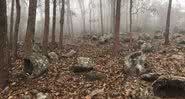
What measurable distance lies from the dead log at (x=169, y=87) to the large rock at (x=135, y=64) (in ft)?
4.77

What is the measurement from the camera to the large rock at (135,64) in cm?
1037

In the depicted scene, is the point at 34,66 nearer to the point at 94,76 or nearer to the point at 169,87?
the point at 94,76

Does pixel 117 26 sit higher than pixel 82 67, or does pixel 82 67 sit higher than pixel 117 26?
pixel 117 26

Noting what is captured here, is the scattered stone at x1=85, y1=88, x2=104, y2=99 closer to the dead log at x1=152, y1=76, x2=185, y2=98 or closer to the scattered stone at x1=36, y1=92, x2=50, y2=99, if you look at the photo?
the scattered stone at x1=36, y1=92, x2=50, y2=99

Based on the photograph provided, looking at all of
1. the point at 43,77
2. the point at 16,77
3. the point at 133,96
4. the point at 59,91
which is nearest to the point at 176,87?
the point at 133,96

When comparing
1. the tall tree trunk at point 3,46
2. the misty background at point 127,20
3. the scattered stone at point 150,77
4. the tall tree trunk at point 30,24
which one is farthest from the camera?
the misty background at point 127,20

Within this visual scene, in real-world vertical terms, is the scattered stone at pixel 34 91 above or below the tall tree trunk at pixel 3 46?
below

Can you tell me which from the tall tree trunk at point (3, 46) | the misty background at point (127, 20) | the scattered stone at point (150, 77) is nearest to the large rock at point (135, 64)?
the scattered stone at point (150, 77)

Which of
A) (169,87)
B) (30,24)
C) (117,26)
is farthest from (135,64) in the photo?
(30,24)

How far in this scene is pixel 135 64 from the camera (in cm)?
1062

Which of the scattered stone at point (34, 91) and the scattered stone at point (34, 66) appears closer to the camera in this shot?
the scattered stone at point (34, 91)

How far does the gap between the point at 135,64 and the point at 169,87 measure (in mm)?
2058

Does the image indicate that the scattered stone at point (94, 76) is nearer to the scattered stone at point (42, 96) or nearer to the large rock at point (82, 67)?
the large rock at point (82, 67)

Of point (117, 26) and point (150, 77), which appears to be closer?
point (150, 77)
